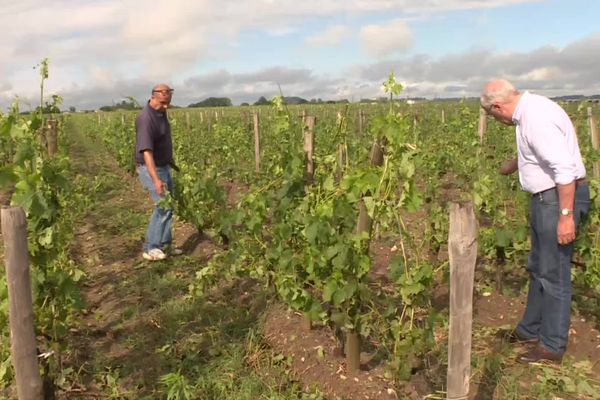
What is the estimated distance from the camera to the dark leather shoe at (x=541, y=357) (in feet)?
11.4

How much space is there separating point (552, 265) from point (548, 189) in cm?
51

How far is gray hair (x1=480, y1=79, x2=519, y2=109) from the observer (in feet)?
10.6

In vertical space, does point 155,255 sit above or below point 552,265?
below

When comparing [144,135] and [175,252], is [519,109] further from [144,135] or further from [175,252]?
[175,252]

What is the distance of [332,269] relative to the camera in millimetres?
3309

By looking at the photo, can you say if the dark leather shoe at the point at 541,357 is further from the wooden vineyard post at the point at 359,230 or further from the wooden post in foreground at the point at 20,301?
the wooden post in foreground at the point at 20,301

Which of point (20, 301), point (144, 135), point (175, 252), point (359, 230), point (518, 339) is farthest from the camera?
point (175, 252)

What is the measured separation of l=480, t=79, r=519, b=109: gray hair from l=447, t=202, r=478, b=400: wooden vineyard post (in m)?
1.20

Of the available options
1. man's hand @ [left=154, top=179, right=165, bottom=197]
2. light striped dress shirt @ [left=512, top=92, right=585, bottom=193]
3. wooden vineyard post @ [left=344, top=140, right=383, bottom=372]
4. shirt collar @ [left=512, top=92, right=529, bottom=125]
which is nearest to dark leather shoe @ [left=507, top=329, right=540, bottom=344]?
light striped dress shirt @ [left=512, top=92, right=585, bottom=193]

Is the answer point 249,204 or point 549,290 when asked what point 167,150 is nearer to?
point 249,204

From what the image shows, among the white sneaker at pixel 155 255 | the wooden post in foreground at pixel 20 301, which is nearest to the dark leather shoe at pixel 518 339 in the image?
the wooden post in foreground at pixel 20 301

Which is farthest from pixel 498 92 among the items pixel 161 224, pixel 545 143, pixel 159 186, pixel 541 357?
pixel 161 224

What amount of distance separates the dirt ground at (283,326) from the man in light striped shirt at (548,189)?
45cm

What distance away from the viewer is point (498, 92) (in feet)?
10.7
